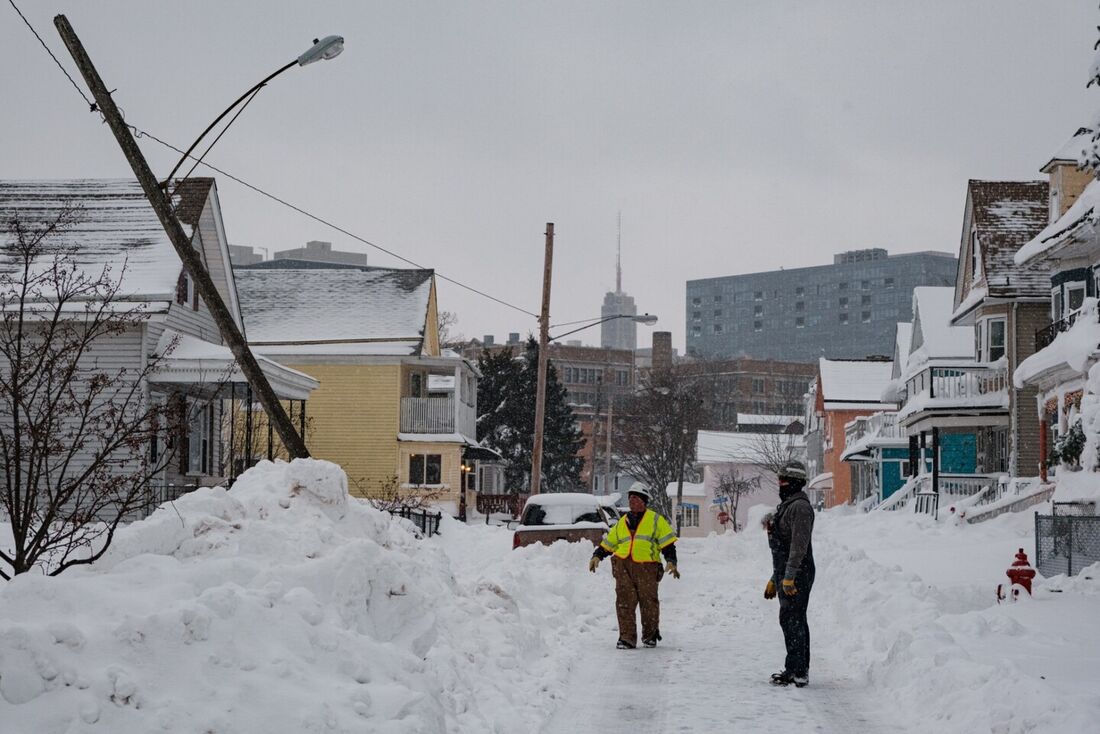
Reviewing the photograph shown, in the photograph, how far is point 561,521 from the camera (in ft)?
75.6

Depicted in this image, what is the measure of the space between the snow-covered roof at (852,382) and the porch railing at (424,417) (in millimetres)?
28531

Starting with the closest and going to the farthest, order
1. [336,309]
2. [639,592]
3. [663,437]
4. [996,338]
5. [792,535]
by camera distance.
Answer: [792,535] → [639,592] → [996,338] → [336,309] → [663,437]

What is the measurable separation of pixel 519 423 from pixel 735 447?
906 inches

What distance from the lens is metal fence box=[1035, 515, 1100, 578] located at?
730 inches

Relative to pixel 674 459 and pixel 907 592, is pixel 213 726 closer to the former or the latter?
pixel 907 592

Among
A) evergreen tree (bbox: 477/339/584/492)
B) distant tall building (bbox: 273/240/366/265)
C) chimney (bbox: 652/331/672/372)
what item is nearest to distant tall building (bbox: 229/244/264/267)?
distant tall building (bbox: 273/240/366/265)

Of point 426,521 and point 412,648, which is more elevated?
point 412,648

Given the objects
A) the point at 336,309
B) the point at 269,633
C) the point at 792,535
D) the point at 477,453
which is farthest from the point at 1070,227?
the point at 336,309

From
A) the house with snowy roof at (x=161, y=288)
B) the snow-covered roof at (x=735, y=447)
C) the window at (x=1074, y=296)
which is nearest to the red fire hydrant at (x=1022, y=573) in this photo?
the house with snowy roof at (x=161, y=288)

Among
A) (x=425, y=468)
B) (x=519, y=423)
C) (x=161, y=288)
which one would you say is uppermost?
(x=161, y=288)

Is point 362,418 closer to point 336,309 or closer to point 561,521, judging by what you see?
point 336,309

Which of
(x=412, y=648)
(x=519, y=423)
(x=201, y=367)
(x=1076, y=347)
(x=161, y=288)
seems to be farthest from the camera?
(x=519, y=423)

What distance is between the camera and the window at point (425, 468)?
45.2 metres

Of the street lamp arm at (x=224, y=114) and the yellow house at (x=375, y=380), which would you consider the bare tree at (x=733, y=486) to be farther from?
the street lamp arm at (x=224, y=114)
